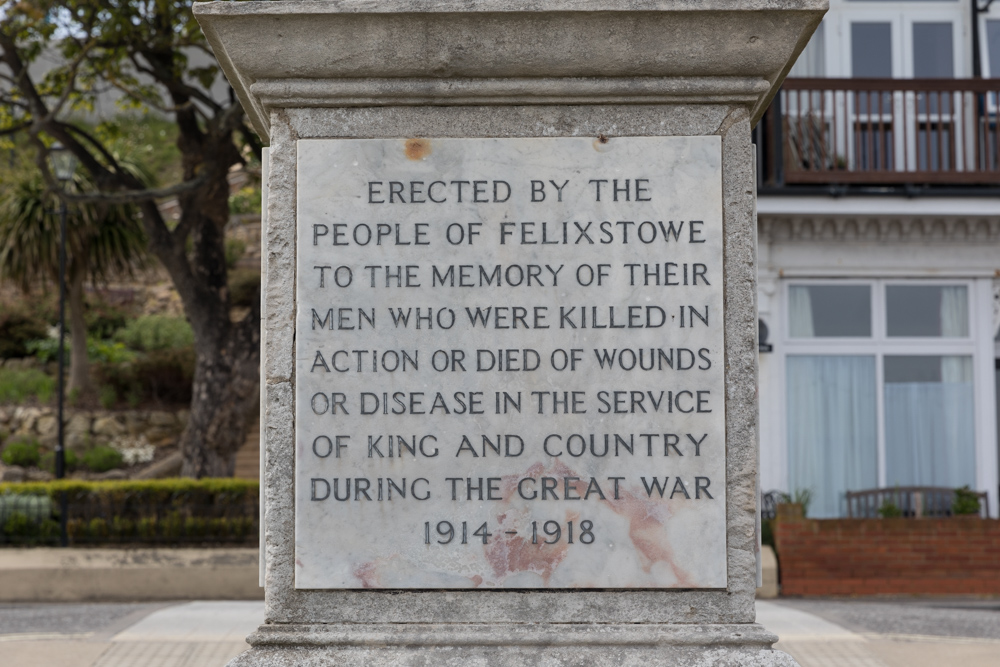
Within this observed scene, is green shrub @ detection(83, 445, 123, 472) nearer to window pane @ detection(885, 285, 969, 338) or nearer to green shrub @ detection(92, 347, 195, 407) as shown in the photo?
green shrub @ detection(92, 347, 195, 407)

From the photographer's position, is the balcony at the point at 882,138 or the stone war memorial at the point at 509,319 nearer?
the stone war memorial at the point at 509,319

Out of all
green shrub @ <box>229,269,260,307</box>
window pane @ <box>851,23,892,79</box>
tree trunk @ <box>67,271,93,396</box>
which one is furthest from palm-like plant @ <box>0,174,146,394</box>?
window pane @ <box>851,23,892,79</box>

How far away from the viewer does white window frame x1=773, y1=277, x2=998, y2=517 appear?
40.0ft

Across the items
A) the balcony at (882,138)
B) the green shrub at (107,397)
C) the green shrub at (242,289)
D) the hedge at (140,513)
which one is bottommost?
the hedge at (140,513)

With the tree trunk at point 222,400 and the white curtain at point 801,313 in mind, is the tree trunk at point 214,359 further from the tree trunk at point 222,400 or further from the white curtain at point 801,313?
the white curtain at point 801,313

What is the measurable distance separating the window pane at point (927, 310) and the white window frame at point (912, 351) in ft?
0.27

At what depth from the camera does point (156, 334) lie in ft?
71.7

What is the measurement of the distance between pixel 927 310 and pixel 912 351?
0.53 m

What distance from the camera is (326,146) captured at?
311cm

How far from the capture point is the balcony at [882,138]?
1200 centimetres

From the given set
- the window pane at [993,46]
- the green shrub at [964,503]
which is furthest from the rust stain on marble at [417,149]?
the window pane at [993,46]

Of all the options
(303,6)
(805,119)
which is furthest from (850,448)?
(303,6)

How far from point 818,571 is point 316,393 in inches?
367

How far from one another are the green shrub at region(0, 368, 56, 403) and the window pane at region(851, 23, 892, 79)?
1443 cm
